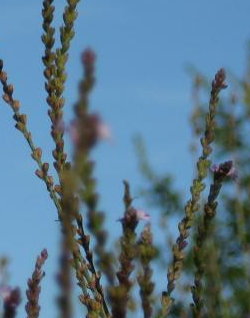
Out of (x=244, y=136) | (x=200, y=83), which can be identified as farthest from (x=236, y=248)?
(x=200, y=83)

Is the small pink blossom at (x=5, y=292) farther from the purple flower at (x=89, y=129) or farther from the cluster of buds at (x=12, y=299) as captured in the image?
the purple flower at (x=89, y=129)

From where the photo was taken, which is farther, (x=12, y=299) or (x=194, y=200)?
(x=194, y=200)

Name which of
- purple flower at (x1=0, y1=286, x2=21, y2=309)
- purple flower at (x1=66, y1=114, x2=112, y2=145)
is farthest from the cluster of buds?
purple flower at (x1=66, y1=114, x2=112, y2=145)

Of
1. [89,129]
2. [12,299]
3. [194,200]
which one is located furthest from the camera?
[194,200]

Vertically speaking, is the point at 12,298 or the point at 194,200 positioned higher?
the point at 194,200

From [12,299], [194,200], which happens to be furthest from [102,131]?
[194,200]

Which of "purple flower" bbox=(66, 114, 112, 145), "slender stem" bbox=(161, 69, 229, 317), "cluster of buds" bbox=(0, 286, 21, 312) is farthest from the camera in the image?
"slender stem" bbox=(161, 69, 229, 317)

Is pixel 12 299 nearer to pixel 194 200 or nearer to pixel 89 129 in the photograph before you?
pixel 89 129

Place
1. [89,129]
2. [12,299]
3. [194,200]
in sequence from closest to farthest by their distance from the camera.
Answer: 1. [89,129]
2. [12,299]
3. [194,200]

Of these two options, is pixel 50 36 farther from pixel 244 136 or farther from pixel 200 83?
pixel 244 136

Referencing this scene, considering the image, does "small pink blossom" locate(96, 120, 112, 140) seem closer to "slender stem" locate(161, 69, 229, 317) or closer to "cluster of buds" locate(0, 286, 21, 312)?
"cluster of buds" locate(0, 286, 21, 312)

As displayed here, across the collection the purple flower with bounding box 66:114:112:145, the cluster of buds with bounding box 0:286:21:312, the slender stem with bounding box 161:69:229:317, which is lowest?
the purple flower with bounding box 66:114:112:145
